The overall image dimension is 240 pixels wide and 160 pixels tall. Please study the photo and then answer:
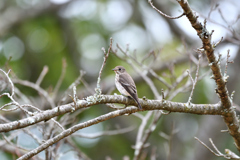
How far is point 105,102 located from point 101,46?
812cm

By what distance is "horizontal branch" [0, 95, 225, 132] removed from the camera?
3023 mm

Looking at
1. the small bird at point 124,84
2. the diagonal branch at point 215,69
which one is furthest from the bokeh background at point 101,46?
the diagonal branch at point 215,69

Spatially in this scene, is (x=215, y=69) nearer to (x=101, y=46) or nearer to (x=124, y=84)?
(x=124, y=84)

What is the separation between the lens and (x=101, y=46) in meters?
11.5

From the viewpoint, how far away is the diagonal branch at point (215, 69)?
322cm

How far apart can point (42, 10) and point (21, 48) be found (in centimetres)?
150

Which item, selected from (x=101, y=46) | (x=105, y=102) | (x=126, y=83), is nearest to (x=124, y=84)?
(x=126, y=83)

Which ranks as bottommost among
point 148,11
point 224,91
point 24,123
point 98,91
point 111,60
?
point 24,123

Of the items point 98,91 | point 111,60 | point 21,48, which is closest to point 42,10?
point 21,48

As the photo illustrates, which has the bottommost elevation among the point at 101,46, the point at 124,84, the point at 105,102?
the point at 105,102

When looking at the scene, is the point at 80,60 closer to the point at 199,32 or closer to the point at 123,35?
the point at 123,35

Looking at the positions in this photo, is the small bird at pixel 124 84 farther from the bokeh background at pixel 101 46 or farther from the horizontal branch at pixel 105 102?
the bokeh background at pixel 101 46

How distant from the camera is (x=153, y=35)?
38.6ft

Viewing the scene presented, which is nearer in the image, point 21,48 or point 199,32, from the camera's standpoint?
point 199,32
